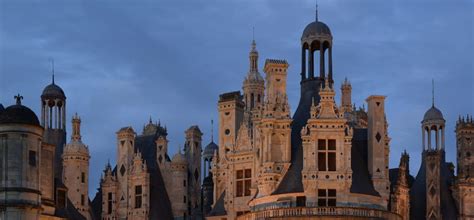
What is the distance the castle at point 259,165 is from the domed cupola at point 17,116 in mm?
78

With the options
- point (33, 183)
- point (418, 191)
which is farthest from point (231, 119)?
point (33, 183)

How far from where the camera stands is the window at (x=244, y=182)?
89.2 metres

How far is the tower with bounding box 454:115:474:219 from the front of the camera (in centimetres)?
9569

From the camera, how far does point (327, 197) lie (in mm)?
80062

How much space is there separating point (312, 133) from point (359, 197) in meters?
5.20

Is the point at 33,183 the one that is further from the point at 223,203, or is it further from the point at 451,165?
the point at 451,165

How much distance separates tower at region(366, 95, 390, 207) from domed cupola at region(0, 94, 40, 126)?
2424cm

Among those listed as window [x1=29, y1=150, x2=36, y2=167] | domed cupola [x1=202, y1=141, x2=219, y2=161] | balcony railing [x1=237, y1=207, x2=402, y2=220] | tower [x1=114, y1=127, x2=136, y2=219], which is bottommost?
balcony railing [x1=237, y1=207, x2=402, y2=220]

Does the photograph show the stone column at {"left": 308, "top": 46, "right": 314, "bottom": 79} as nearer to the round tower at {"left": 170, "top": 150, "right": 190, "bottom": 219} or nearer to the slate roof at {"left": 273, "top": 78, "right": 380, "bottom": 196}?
the slate roof at {"left": 273, "top": 78, "right": 380, "bottom": 196}

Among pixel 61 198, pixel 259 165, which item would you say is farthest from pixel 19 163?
pixel 259 165

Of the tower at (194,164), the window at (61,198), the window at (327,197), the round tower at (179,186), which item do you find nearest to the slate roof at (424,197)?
the tower at (194,164)

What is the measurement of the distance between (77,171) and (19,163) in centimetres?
2706

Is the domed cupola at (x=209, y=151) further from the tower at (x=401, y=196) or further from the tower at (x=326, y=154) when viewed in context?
the tower at (x=326, y=154)

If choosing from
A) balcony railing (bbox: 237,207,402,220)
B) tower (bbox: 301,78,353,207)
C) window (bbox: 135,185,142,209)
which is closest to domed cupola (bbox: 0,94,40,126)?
balcony railing (bbox: 237,207,402,220)
